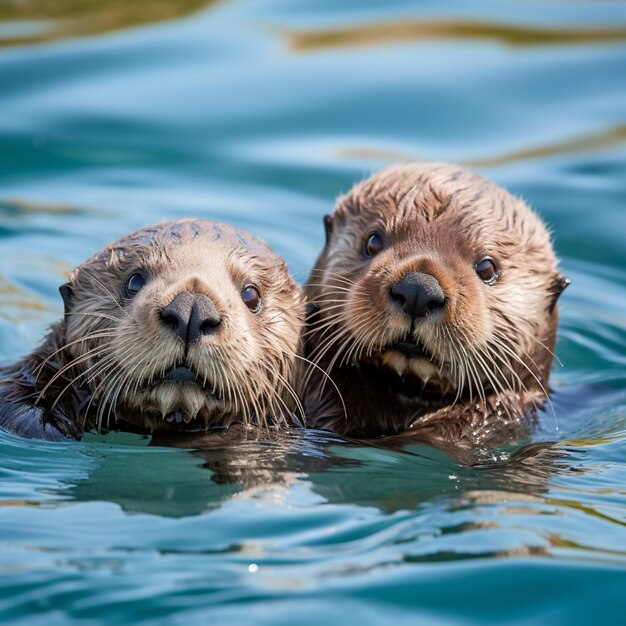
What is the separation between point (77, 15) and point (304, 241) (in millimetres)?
5206

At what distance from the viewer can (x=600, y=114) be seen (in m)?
12.2

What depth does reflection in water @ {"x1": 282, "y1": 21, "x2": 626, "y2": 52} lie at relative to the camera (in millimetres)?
13578

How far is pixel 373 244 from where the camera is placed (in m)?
6.95

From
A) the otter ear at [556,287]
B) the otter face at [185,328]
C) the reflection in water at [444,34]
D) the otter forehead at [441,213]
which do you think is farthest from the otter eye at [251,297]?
the reflection in water at [444,34]

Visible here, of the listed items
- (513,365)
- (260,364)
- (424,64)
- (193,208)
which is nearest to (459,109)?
(424,64)

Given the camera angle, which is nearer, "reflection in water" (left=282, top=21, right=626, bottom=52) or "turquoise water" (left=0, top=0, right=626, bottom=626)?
"turquoise water" (left=0, top=0, right=626, bottom=626)

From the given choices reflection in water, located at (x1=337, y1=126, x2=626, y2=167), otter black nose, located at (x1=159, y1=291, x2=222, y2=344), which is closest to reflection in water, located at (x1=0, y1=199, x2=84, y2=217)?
reflection in water, located at (x1=337, y1=126, x2=626, y2=167)

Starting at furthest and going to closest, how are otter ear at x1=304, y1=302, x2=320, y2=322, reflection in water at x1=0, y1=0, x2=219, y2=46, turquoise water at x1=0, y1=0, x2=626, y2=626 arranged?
reflection in water at x1=0, y1=0, x2=219, y2=46 < otter ear at x1=304, y1=302, x2=320, y2=322 < turquoise water at x1=0, y1=0, x2=626, y2=626

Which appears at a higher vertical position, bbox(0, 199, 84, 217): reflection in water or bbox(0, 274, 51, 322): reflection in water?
bbox(0, 199, 84, 217): reflection in water

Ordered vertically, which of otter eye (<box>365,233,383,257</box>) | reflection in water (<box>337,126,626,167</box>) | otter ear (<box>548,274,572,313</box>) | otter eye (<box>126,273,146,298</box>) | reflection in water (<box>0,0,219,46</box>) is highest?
reflection in water (<box>0,0,219,46</box>)

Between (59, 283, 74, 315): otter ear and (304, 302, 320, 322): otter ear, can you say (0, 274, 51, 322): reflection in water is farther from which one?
(304, 302, 320, 322): otter ear

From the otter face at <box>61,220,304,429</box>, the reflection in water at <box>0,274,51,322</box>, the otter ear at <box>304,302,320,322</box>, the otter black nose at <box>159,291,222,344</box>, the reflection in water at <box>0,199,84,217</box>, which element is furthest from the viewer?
the reflection in water at <box>0,199,84,217</box>

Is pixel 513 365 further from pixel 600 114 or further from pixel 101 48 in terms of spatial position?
pixel 101 48

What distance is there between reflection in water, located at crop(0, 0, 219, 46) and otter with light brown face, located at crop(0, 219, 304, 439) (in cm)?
790
